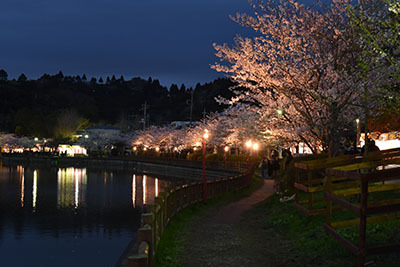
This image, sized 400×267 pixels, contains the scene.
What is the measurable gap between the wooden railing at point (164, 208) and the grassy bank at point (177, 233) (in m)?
0.24

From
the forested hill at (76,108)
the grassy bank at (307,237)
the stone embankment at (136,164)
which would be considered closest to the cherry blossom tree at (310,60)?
the grassy bank at (307,237)

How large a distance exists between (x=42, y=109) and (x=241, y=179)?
153 m

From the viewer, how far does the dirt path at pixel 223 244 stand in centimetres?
1061

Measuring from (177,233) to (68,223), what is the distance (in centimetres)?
1440

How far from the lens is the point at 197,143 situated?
66.9 metres

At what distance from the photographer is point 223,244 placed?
12.5m

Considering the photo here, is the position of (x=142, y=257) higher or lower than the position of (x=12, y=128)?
lower

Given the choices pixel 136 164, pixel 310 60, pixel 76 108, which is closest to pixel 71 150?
pixel 136 164

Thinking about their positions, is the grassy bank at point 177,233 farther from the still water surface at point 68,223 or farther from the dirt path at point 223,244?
the still water surface at point 68,223

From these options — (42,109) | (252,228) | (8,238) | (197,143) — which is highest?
(42,109)

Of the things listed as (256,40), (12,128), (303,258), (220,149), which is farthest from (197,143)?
(12,128)

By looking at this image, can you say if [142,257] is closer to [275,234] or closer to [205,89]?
[275,234]

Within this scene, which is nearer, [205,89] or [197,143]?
[197,143]

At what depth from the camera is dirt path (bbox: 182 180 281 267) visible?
10606 mm
